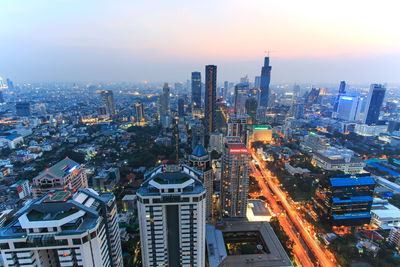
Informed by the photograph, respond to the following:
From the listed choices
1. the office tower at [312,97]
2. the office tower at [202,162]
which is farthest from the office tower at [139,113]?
the office tower at [312,97]

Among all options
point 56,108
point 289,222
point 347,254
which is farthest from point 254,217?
point 56,108

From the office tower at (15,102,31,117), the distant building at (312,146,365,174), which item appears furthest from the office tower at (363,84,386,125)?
the office tower at (15,102,31,117)

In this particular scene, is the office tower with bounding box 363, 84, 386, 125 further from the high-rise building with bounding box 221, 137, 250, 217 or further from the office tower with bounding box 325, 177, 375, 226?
the high-rise building with bounding box 221, 137, 250, 217

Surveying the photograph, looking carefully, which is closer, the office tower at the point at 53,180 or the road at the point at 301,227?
the road at the point at 301,227

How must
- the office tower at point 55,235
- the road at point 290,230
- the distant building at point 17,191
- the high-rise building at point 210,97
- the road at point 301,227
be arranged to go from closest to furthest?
the office tower at point 55,235 → the road at point 301,227 → the road at point 290,230 → the distant building at point 17,191 → the high-rise building at point 210,97

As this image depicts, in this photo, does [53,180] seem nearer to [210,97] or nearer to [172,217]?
[172,217]

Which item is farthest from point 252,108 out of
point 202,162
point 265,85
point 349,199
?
point 202,162

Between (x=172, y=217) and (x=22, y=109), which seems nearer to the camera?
(x=172, y=217)

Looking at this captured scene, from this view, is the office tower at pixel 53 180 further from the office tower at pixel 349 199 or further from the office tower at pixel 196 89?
the office tower at pixel 196 89
